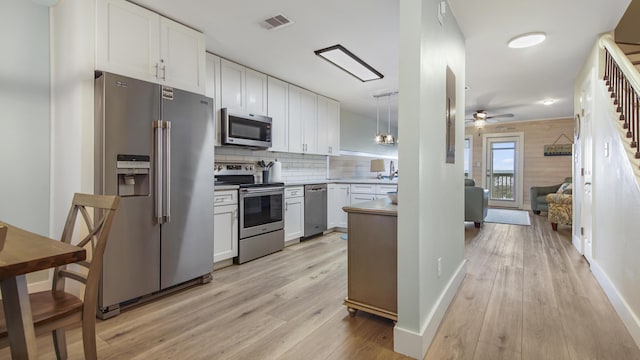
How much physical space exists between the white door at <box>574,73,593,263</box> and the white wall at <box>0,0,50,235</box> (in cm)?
511

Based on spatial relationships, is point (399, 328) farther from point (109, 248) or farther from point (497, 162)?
point (497, 162)

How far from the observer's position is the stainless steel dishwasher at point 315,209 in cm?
448

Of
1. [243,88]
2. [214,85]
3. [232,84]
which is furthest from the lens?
[243,88]

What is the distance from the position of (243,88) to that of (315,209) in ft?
6.65

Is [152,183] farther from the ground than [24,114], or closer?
closer

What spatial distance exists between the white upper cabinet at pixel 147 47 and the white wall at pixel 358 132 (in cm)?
386

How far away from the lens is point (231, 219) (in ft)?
10.8

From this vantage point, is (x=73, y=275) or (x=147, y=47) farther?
(x=147, y=47)

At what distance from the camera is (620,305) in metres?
2.16

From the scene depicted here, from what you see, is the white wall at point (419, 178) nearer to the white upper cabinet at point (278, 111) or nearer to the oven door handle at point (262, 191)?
the oven door handle at point (262, 191)

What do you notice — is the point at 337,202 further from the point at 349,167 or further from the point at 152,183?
the point at 152,183

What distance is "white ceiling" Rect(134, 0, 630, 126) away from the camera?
244 cm

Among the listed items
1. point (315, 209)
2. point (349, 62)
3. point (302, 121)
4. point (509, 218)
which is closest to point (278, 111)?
point (302, 121)

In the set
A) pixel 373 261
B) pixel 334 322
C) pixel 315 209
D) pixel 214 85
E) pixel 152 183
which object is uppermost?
pixel 214 85
